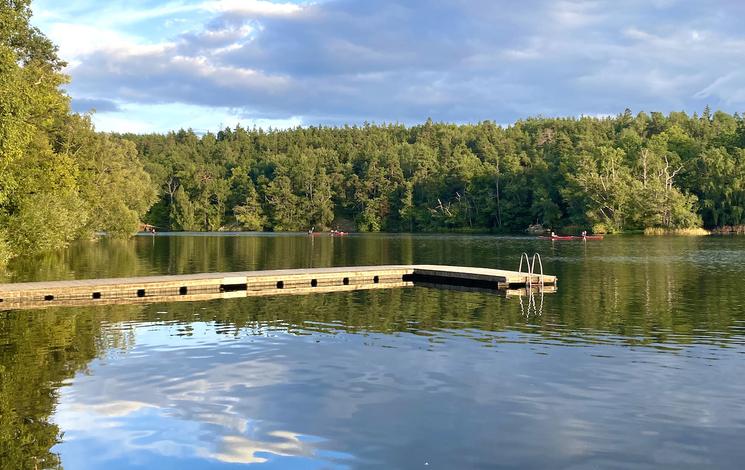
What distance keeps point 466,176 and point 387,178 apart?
76.7ft

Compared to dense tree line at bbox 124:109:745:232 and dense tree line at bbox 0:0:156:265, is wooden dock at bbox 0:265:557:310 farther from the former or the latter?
dense tree line at bbox 124:109:745:232

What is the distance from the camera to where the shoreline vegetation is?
5078cm

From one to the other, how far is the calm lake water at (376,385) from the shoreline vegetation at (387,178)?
73.0 ft

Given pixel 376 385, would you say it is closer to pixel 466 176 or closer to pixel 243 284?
pixel 243 284

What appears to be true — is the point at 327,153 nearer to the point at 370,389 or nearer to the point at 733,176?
the point at 733,176

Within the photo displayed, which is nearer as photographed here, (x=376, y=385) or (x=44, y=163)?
(x=376, y=385)

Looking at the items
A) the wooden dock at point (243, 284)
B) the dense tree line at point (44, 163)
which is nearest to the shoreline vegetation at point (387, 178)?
the dense tree line at point (44, 163)

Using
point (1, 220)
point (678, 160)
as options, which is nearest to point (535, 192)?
point (678, 160)

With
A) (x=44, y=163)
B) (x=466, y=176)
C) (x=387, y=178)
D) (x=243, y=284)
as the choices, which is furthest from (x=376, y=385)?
(x=387, y=178)

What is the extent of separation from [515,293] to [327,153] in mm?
138254

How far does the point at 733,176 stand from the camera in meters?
105

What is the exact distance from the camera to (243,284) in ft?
111

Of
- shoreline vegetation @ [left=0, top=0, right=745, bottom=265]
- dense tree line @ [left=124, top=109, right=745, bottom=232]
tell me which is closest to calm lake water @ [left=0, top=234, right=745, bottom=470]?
shoreline vegetation @ [left=0, top=0, right=745, bottom=265]

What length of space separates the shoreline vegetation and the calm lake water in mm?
22259
